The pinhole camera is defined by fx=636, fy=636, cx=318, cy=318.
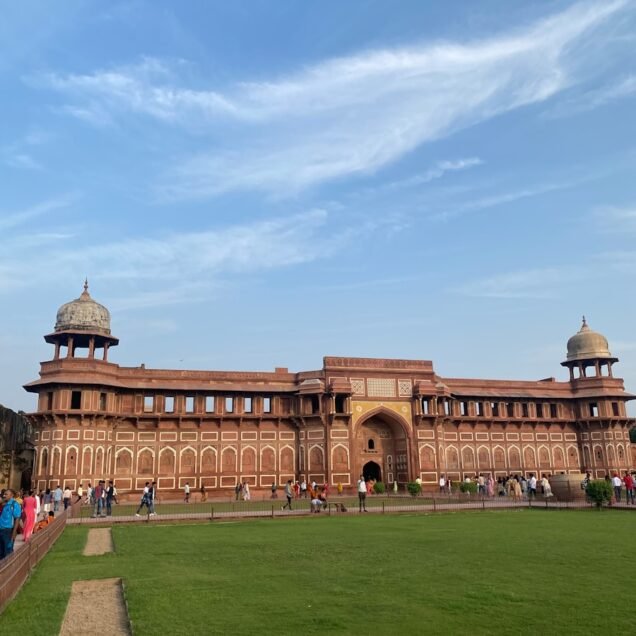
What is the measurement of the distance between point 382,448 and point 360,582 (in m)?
34.5

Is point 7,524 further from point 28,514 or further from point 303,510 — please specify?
point 303,510

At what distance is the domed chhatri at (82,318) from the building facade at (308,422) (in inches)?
2.7

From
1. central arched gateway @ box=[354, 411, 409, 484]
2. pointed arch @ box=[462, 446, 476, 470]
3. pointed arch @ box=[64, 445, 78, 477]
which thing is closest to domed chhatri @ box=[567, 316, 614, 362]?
pointed arch @ box=[462, 446, 476, 470]

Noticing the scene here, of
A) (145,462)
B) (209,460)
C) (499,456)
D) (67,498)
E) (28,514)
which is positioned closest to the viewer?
(28,514)

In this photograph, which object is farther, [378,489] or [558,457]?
[558,457]

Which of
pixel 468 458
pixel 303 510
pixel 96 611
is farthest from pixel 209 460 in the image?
pixel 96 611

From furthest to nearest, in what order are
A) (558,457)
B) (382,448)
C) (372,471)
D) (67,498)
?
(558,457) < (372,471) < (382,448) < (67,498)

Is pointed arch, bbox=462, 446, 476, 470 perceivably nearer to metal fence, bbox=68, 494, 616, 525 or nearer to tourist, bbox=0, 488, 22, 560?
metal fence, bbox=68, 494, 616, 525

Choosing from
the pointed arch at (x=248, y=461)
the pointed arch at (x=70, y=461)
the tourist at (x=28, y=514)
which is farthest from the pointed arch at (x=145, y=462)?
the tourist at (x=28, y=514)

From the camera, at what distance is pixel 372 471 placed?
146 feet

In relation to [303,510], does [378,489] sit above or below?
above

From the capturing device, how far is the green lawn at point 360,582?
24.5ft

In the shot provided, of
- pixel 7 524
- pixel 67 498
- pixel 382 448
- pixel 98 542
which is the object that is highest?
pixel 382 448

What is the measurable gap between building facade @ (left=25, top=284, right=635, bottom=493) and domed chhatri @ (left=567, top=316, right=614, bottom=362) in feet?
0.35
